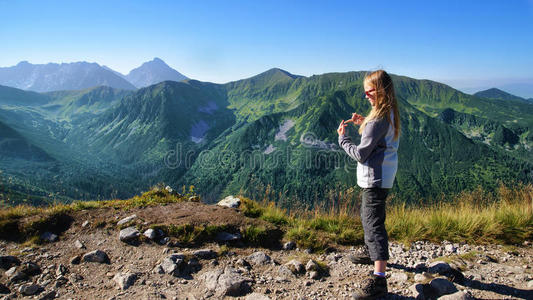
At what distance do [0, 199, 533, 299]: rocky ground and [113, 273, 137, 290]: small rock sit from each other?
2 cm

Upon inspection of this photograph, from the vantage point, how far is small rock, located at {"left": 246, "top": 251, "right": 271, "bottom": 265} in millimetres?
5207

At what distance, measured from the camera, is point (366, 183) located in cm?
432

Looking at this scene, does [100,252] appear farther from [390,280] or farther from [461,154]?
[461,154]

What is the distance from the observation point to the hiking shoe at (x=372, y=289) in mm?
3891

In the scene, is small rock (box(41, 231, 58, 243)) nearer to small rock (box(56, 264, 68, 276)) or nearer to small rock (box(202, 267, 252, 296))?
small rock (box(56, 264, 68, 276))

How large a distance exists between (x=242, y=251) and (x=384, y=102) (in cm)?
395

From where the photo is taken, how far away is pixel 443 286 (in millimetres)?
4020

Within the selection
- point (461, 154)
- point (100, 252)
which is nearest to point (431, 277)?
point (100, 252)

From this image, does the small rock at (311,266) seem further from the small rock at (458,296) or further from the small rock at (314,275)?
the small rock at (458,296)

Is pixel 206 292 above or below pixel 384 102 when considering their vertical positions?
below

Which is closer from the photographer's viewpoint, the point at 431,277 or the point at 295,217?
the point at 431,277

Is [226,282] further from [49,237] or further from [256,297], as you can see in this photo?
[49,237]

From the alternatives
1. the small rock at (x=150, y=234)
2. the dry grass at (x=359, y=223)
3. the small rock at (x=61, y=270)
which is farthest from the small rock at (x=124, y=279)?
the dry grass at (x=359, y=223)

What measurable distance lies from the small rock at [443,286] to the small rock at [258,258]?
2.72m
